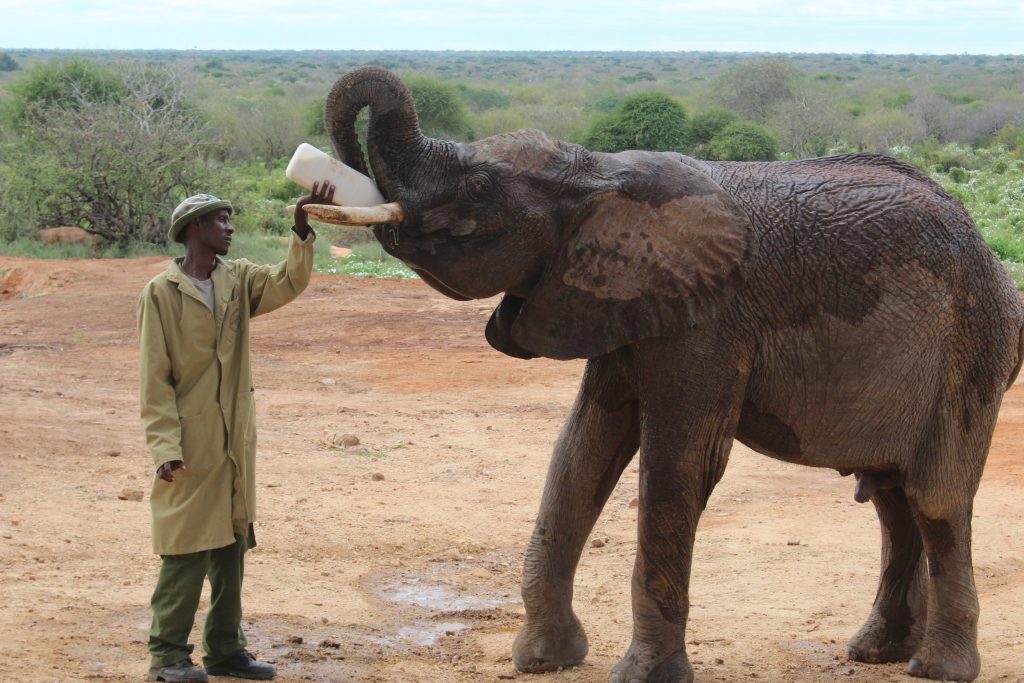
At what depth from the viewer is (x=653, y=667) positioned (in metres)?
4.67

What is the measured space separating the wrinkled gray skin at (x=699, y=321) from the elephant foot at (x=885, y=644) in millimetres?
181

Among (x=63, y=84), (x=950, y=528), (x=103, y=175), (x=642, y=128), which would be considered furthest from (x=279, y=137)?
(x=950, y=528)

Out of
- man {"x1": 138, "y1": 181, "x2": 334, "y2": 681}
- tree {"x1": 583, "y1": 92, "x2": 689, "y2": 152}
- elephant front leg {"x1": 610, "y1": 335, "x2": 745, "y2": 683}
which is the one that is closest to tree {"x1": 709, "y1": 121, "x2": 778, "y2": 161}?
tree {"x1": 583, "y1": 92, "x2": 689, "y2": 152}

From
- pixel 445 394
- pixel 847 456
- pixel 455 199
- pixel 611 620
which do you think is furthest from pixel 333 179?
pixel 445 394

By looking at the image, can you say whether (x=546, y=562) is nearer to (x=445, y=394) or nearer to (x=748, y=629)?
(x=748, y=629)

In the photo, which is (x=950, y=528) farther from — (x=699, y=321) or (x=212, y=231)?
(x=212, y=231)

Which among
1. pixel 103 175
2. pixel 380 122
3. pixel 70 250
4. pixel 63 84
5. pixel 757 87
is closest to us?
pixel 380 122

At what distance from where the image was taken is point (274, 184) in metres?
27.6

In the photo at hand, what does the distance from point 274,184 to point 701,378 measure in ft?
79.1

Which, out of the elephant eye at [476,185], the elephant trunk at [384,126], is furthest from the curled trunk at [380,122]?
the elephant eye at [476,185]

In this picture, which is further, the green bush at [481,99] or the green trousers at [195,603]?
the green bush at [481,99]

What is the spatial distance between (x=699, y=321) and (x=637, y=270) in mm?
265

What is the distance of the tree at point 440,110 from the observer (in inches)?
1383

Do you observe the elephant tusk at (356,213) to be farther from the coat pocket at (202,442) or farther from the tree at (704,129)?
the tree at (704,129)
